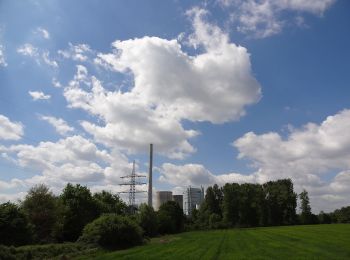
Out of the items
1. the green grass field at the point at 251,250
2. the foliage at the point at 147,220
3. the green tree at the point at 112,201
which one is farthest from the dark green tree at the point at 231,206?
the green grass field at the point at 251,250

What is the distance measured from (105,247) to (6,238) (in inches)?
512

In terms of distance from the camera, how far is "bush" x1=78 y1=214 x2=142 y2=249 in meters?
58.7

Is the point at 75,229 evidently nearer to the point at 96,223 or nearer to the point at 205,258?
the point at 96,223

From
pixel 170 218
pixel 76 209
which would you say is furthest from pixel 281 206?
pixel 76 209

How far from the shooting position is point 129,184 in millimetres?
157625

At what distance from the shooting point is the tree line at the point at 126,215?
59.0 m

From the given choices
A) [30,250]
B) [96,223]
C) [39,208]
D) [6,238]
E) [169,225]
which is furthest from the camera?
[169,225]

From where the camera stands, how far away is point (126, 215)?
108375 mm

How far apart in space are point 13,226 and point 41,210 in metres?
13.2

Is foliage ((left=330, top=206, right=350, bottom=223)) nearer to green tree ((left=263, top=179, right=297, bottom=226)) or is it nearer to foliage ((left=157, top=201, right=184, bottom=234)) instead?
green tree ((left=263, top=179, right=297, bottom=226))

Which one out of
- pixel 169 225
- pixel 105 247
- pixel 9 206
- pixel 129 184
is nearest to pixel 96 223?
pixel 105 247

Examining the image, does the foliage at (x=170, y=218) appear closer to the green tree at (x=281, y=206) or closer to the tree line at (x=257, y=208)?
the tree line at (x=257, y=208)

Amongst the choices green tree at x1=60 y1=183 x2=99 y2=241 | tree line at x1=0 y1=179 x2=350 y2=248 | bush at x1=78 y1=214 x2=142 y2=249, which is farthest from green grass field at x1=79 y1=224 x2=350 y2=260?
green tree at x1=60 y1=183 x2=99 y2=241

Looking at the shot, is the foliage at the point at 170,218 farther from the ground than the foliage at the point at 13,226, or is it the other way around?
the foliage at the point at 170,218
